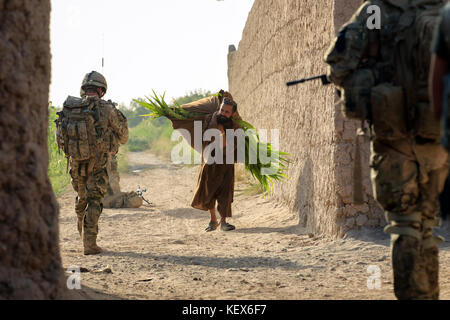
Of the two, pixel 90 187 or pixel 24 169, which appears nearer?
pixel 24 169

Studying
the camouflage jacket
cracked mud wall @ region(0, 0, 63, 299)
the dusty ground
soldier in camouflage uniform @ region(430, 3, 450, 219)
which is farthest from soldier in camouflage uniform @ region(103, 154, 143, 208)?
soldier in camouflage uniform @ region(430, 3, 450, 219)

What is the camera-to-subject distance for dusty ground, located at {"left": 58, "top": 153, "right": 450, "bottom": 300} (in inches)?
137

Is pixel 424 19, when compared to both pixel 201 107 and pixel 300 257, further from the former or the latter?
pixel 201 107

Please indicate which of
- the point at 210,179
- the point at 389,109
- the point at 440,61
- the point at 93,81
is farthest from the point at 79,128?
the point at 440,61

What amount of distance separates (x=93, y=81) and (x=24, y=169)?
3.15 meters

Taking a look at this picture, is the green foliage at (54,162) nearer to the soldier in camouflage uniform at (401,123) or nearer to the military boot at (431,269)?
the soldier in camouflage uniform at (401,123)

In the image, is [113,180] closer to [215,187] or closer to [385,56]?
[215,187]

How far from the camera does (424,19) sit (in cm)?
246

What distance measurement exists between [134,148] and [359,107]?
27.4m

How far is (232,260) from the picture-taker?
4.79 meters

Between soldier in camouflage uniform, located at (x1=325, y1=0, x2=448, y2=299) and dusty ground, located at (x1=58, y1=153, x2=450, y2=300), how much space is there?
0.76 m

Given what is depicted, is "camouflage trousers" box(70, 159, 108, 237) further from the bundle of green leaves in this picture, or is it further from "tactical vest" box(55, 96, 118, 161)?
the bundle of green leaves

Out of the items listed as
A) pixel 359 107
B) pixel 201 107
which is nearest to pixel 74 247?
pixel 201 107

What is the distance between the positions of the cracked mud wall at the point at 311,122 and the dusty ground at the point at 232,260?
0.23m
